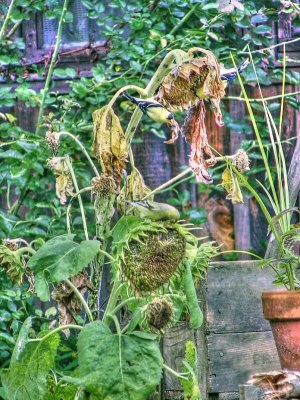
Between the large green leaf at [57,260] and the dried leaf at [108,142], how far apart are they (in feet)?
0.67

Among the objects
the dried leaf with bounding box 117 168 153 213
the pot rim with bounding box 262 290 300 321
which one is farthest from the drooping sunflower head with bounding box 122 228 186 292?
the pot rim with bounding box 262 290 300 321

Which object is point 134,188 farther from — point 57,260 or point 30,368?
point 30,368

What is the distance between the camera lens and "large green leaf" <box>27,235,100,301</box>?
7.98 ft

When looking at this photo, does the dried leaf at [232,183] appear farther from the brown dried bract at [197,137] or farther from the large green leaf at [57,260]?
the large green leaf at [57,260]

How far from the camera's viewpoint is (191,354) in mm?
2709

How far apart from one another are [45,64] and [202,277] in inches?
69.0

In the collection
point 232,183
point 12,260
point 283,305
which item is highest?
point 232,183

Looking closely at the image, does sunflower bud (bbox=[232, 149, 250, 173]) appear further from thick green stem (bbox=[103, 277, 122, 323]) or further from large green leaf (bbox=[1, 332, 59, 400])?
large green leaf (bbox=[1, 332, 59, 400])

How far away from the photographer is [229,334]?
301 cm

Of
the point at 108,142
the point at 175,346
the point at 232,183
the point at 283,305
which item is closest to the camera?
the point at 108,142

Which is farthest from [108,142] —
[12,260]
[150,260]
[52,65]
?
[52,65]

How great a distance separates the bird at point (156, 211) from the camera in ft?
7.74

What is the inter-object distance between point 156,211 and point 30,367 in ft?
1.92

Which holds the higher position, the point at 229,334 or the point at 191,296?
the point at 191,296
